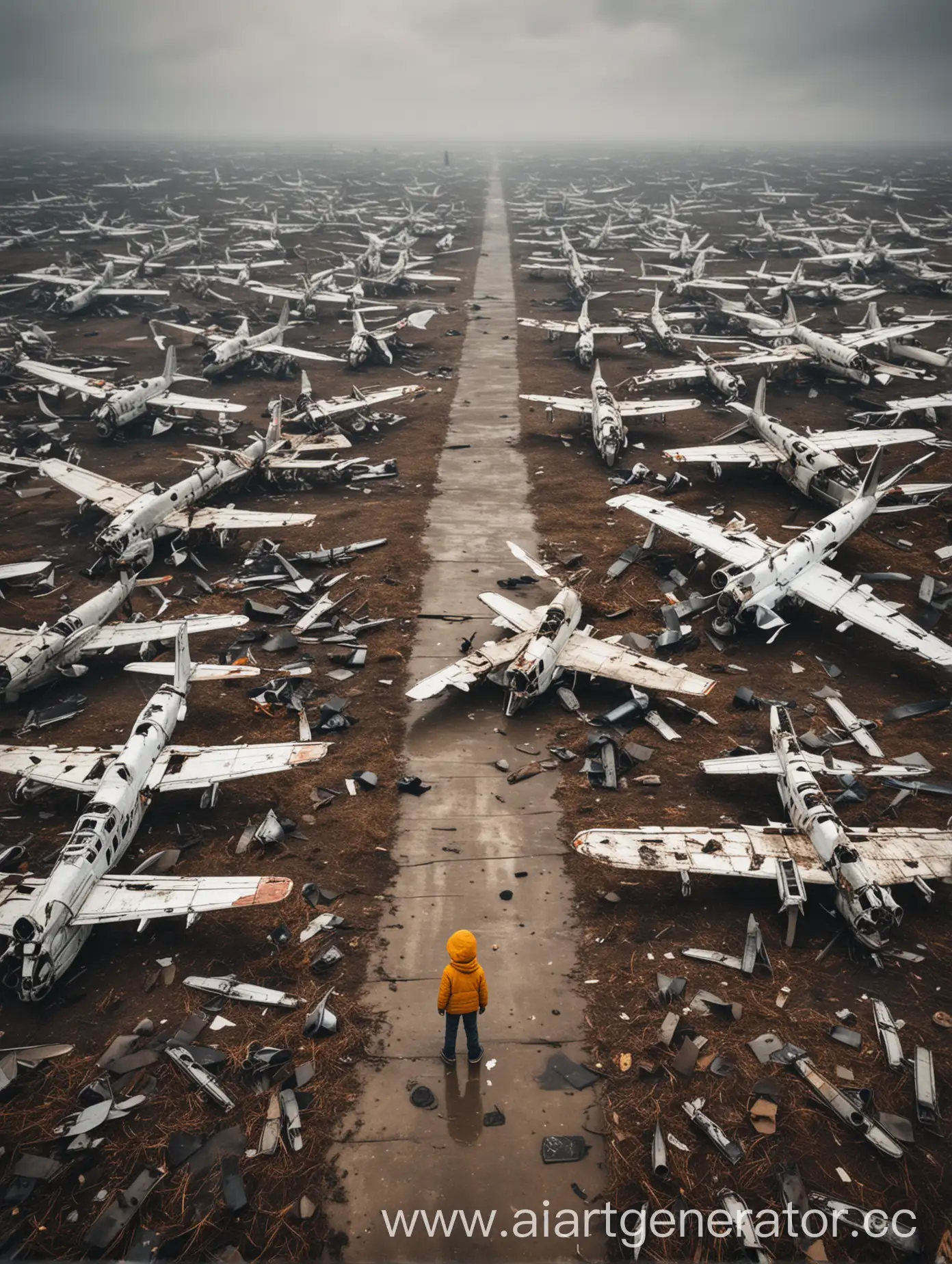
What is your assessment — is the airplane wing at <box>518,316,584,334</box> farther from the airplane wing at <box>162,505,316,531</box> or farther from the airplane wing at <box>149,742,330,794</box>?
the airplane wing at <box>149,742,330,794</box>

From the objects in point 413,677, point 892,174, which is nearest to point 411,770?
point 413,677

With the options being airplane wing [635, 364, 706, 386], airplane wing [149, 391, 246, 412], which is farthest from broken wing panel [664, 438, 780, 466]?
airplane wing [149, 391, 246, 412]

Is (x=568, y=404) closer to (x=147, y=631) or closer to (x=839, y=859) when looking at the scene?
(x=147, y=631)

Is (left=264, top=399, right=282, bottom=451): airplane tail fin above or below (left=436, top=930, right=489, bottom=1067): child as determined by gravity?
above

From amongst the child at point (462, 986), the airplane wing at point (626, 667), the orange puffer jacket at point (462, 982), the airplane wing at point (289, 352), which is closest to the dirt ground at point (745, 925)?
the airplane wing at point (626, 667)

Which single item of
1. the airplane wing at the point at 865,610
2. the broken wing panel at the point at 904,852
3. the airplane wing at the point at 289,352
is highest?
the airplane wing at the point at 289,352

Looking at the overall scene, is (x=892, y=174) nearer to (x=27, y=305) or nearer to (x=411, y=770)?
(x=27, y=305)

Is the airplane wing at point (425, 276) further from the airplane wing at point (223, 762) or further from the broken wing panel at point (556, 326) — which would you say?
the airplane wing at point (223, 762)
